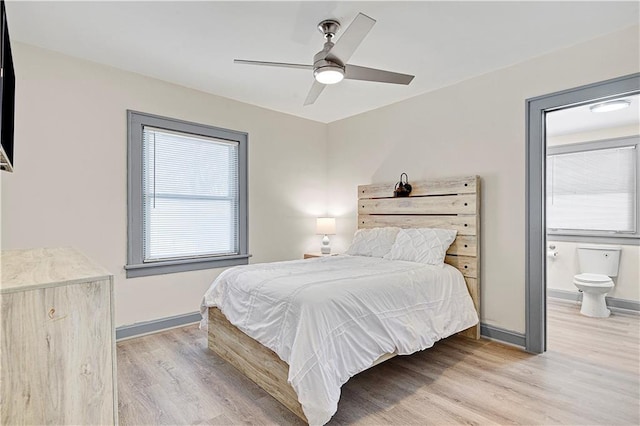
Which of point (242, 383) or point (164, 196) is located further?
point (164, 196)

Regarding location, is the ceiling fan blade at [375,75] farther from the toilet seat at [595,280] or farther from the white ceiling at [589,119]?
the toilet seat at [595,280]

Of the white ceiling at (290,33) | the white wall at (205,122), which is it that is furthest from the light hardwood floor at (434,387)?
the white ceiling at (290,33)

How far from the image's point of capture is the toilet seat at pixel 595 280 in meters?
3.93

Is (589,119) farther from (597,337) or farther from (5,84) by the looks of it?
(5,84)

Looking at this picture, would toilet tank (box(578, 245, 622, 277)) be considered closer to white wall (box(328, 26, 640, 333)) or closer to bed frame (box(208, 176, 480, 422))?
white wall (box(328, 26, 640, 333))

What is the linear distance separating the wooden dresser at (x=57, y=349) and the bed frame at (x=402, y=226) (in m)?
1.21

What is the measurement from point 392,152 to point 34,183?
3565mm

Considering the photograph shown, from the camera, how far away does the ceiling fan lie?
1989 mm

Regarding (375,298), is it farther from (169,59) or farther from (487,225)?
(169,59)

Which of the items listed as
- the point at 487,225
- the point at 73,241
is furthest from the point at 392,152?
the point at 73,241

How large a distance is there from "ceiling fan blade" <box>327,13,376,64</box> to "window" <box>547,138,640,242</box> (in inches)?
167

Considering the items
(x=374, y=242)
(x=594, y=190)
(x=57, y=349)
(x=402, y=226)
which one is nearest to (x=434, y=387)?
(x=374, y=242)

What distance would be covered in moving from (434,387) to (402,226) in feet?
6.17

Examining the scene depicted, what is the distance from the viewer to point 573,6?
2.27 metres
